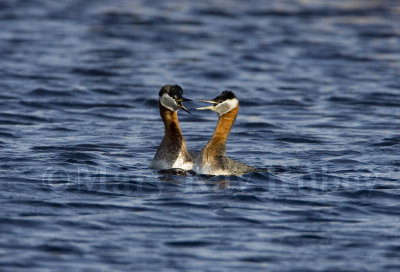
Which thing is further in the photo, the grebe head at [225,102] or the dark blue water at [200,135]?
the grebe head at [225,102]

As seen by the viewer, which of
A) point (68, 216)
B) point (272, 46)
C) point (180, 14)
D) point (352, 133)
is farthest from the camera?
point (180, 14)

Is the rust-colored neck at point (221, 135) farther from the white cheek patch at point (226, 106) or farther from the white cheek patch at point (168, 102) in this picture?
the white cheek patch at point (168, 102)

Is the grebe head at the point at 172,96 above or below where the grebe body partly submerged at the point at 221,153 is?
above

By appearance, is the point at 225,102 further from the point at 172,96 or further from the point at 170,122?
the point at 170,122

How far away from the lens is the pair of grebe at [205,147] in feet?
43.7

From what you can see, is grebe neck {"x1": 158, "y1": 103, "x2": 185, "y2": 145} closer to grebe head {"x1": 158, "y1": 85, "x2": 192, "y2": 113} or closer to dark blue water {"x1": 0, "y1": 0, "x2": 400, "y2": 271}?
grebe head {"x1": 158, "y1": 85, "x2": 192, "y2": 113}

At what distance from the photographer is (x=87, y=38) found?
96.9 feet

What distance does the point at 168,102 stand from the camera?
14.2 m

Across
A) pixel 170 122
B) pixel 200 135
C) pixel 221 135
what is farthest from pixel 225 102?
pixel 200 135

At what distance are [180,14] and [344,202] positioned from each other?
2250 centimetres

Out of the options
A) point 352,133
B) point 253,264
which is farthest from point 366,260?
point 352,133

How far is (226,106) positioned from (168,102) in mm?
1136

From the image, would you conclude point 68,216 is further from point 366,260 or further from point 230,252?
point 366,260

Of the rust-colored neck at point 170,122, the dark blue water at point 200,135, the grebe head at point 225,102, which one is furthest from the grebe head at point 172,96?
the dark blue water at point 200,135
